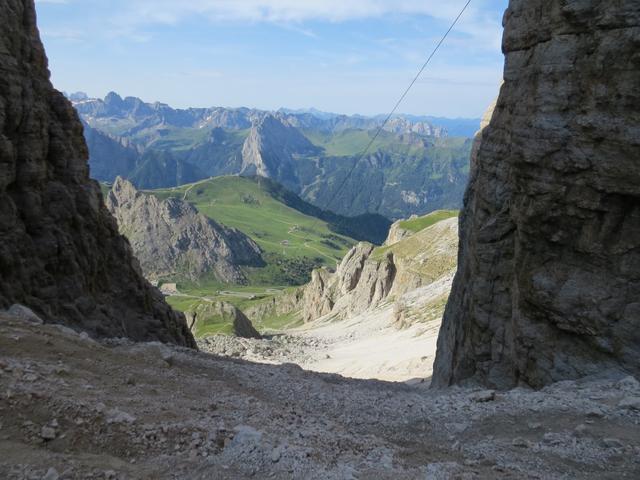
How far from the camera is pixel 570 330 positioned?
20.5 m

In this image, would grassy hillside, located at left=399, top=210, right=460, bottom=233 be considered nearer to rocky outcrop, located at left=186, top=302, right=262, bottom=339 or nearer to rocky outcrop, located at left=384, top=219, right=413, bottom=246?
rocky outcrop, located at left=384, top=219, right=413, bottom=246

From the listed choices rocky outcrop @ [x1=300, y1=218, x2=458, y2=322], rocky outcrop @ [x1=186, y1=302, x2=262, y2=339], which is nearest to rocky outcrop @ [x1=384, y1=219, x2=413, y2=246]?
rocky outcrop @ [x1=300, y1=218, x2=458, y2=322]

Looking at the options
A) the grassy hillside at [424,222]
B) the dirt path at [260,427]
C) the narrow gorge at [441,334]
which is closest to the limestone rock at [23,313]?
the narrow gorge at [441,334]

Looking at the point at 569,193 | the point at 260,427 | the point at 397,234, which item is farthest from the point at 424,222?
the point at 260,427

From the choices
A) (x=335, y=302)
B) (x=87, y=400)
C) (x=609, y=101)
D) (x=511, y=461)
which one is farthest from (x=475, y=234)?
(x=335, y=302)

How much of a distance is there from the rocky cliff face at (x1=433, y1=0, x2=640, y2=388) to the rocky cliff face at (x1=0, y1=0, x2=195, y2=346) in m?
19.6

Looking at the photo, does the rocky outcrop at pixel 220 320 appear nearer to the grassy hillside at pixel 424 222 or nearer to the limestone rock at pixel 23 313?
the grassy hillside at pixel 424 222

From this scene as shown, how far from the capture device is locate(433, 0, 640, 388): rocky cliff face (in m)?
18.8

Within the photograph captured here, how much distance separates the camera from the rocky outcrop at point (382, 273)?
301 ft

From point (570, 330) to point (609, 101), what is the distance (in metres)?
8.39

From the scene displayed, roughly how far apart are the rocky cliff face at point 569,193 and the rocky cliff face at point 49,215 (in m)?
19.6

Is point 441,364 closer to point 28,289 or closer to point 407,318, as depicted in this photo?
point 28,289

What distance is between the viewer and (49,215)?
26.9m

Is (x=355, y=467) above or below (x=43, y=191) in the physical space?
below
